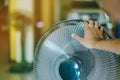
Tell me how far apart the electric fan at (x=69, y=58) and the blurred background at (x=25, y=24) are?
279 centimetres

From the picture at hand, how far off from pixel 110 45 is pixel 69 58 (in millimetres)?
215

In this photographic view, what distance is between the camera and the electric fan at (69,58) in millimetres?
1373

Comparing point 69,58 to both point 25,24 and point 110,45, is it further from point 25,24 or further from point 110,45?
point 25,24

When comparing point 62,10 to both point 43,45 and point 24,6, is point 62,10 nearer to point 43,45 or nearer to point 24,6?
point 24,6

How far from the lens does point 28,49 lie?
4586mm

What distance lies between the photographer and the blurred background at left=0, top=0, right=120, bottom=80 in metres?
4.30

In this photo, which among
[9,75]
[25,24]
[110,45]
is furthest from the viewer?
[25,24]

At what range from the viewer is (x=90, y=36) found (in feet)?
4.44

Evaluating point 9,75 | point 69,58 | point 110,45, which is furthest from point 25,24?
point 110,45

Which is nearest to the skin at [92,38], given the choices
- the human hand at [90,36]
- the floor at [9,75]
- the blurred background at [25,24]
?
the human hand at [90,36]

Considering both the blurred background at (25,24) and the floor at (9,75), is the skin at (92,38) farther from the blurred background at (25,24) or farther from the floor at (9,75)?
the blurred background at (25,24)

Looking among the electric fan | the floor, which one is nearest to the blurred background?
the floor

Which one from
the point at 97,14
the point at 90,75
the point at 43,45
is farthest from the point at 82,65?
the point at 97,14

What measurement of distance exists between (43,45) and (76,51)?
0.52 ft
